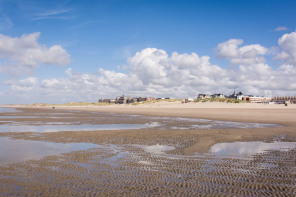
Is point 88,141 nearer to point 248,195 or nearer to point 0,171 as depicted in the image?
point 0,171

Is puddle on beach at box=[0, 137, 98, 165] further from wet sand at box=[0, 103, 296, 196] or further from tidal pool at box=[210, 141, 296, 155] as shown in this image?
tidal pool at box=[210, 141, 296, 155]

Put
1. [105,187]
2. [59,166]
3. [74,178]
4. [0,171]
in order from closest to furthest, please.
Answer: [105,187], [74,178], [0,171], [59,166]

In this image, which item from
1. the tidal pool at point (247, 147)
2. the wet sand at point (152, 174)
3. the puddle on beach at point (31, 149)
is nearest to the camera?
the wet sand at point (152, 174)

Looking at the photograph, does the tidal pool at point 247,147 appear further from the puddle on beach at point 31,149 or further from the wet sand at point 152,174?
the puddle on beach at point 31,149

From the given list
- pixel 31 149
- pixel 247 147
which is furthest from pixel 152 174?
pixel 31 149

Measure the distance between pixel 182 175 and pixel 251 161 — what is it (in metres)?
3.36

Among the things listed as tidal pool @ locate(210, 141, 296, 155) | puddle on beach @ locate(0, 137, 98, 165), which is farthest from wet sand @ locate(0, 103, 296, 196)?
puddle on beach @ locate(0, 137, 98, 165)

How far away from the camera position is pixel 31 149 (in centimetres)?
1143

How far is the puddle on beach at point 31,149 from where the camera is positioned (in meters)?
9.60

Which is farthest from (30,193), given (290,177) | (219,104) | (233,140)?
(219,104)

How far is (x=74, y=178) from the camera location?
714 cm

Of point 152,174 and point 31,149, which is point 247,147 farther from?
point 31,149

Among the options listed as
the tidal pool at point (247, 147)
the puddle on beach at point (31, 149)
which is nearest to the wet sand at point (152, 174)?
the tidal pool at point (247, 147)

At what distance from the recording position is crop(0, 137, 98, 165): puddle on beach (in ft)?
31.5
